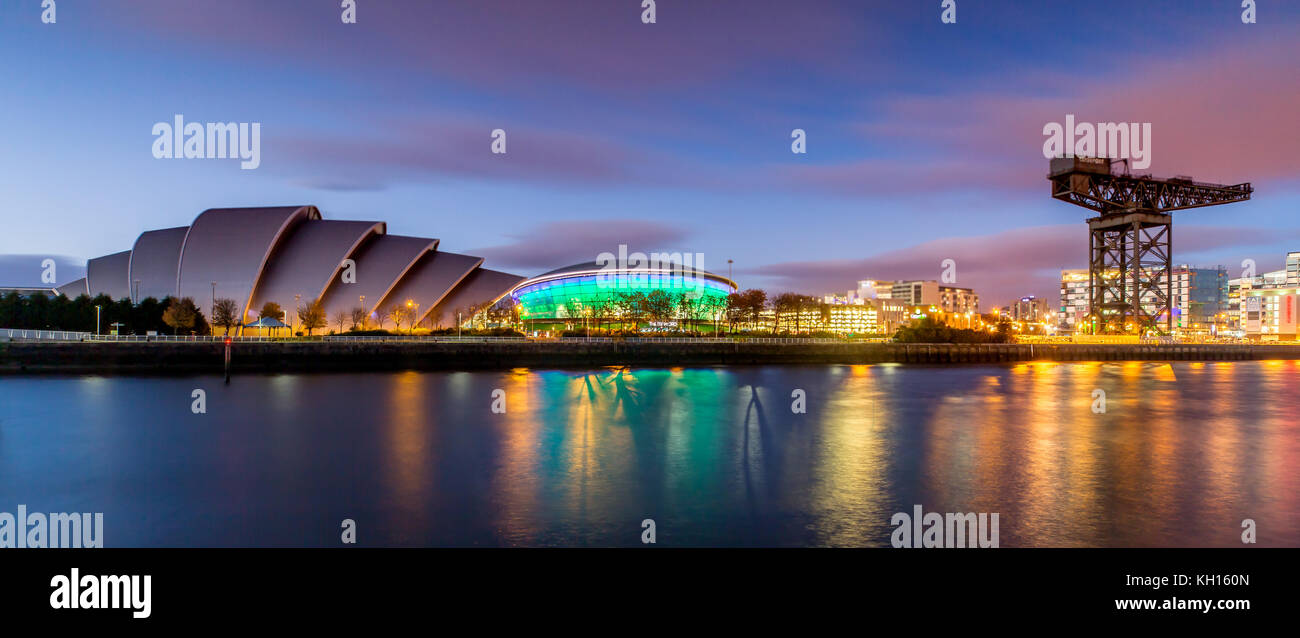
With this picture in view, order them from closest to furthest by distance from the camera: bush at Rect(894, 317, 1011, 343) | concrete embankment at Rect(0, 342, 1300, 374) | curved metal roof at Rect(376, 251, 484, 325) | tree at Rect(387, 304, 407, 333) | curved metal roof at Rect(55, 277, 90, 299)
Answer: concrete embankment at Rect(0, 342, 1300, 374) < bush at Rect(894, 317, 1011, 343) < tree at Rect(387, 304, 407, 333) < curved metal roof at Rect(55, 277, 90, 299) < curved metal roof at Rect(376, 251, 484, 325)

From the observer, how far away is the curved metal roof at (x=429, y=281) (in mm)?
80625

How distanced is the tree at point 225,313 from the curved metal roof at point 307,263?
8.82 ft

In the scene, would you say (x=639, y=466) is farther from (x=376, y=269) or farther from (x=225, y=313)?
(x=376, y=269)

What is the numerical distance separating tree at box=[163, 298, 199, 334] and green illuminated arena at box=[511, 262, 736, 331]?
114ft

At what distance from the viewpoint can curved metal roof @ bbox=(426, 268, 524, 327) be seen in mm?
83188

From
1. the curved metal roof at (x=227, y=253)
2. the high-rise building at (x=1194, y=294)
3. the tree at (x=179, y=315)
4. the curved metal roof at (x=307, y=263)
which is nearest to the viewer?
the tree at (x=179, y=315)

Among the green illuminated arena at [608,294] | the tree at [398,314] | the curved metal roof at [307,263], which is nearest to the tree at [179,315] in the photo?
the curved metal roof at [307,263]

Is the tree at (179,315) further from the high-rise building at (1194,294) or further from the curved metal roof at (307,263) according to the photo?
the high-rise building at (1194,294)

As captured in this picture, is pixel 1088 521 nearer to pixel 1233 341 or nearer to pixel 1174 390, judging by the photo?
pixel 1174 390

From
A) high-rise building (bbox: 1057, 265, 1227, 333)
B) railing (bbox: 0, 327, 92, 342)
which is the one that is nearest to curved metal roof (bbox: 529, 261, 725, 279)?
railing (bbox: 0, 327, 92, 342)

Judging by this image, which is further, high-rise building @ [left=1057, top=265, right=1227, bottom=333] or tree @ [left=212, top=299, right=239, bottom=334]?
high-rise building @ [left=1057, top=265, right=1227, bottom=333]

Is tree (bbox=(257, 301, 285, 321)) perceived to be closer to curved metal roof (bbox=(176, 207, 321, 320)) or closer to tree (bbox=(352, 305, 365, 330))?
curved metal roof (bbox=(176, 207, 321, 320))
